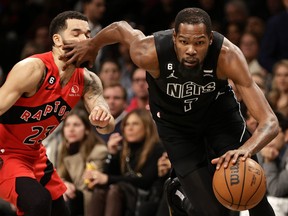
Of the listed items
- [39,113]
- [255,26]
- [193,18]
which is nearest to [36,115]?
[39,113]

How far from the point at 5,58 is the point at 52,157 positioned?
11.7 feet

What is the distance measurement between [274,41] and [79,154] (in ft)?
9.41

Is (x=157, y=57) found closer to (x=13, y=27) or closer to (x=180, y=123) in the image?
(x=180, y=123)

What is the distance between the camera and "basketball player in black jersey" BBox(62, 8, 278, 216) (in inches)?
208

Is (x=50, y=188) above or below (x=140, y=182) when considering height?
above

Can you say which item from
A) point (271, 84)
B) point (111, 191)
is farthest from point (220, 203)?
point (271, 84)

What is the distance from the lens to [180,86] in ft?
18.2

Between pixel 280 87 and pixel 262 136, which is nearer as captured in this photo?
pixel 262 136

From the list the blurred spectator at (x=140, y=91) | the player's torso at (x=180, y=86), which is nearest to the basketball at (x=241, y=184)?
the player's torso at (x=180, y=86)

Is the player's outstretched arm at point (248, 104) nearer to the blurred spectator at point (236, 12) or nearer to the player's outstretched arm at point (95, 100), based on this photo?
the player's outstretched arm at point (95, 100)

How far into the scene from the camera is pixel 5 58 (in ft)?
37.6

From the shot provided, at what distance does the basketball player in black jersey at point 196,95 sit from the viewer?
5.28 m

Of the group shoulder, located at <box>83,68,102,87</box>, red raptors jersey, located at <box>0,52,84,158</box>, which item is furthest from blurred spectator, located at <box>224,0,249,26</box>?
red raptors jersey, located at <box>0,52,84,158</box>

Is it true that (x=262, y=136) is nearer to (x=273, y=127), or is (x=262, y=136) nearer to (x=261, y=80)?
(x=273, y=127)
